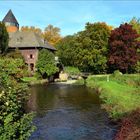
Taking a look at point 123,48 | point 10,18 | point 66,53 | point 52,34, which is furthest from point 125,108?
point 52,34

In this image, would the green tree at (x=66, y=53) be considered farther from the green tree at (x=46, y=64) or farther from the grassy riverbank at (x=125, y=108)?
the grassy riverbank at (x=125, y=108)

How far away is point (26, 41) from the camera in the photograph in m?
78.4

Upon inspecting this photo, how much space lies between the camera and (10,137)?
12430 mm

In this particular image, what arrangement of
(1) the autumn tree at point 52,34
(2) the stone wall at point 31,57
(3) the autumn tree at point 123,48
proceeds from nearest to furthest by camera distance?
(3) the autumn tree at point 123,48 → (2) the stone wall at point 31,57 → (1) the autumn tree at point 52,34

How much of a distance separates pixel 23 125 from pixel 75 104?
23337 millimetres

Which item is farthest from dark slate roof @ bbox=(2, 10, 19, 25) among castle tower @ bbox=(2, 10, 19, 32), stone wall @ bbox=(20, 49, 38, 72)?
stone wall @ bbox=(20, 49, 38, 72)

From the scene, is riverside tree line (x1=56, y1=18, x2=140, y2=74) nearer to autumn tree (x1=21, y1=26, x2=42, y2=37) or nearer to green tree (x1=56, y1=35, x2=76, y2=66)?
green tree (x1=56, y1=35, x2=76, y2=66)

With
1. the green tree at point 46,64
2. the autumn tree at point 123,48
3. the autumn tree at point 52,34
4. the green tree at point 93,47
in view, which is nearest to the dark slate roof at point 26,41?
the green tree at point 46,64

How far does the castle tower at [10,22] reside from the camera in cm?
10732

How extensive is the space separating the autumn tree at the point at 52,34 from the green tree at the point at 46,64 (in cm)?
4515

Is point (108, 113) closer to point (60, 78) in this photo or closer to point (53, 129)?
point (53, 129)

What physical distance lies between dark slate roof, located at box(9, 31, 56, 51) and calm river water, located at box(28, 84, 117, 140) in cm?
3664

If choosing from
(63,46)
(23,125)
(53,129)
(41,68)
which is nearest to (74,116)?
(53,129)

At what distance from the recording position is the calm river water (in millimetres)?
22259
